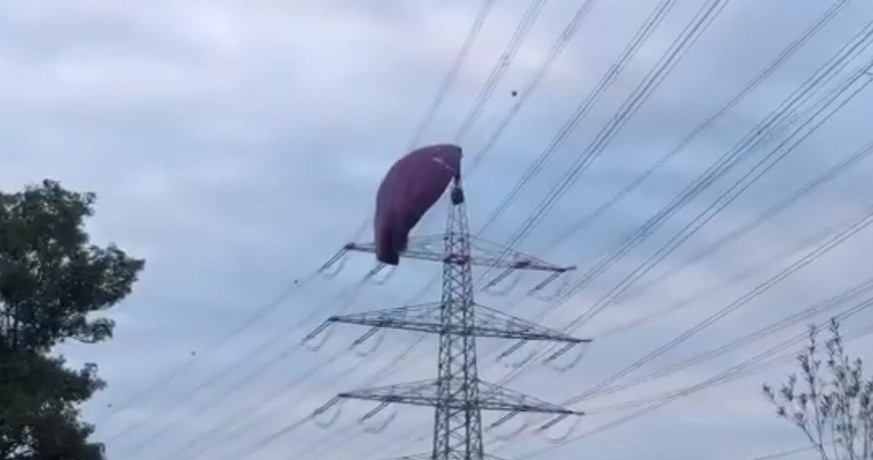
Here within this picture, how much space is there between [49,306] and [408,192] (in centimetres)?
1073

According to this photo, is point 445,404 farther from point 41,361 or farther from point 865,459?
point 865,459

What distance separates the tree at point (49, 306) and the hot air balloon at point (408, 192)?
24.4 ft

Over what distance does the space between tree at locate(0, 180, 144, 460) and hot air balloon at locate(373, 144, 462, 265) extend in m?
7.44

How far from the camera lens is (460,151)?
52906 millimetres

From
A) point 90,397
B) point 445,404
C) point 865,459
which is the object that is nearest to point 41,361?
point 90,397

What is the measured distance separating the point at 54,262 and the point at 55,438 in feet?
18.6

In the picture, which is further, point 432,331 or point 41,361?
point 432,331

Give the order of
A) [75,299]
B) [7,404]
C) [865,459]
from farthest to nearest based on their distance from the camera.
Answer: [75,299] < [7,404] < [865,459]

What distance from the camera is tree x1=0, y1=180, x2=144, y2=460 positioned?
164ft

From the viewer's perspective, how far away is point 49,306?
52156mm

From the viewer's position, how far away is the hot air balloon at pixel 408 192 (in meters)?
51.3

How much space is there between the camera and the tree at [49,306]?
49969 millimetres

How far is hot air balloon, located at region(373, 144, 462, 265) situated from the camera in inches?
2021

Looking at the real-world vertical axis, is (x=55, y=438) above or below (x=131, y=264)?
below
